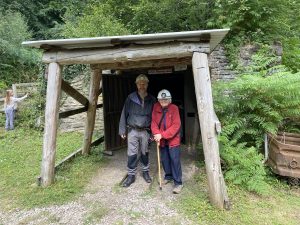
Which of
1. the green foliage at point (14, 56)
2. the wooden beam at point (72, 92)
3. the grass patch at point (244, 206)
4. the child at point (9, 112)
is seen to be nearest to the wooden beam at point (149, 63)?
the wooden beam at point (72, 92)

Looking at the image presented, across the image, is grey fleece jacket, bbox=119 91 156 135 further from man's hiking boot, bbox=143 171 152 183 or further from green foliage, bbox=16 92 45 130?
green foliage, bbox=16 92 45 130

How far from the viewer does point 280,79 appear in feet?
17.9

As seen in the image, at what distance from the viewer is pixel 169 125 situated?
16.3 feet

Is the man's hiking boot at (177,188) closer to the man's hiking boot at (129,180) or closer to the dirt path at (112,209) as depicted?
the dirt path at (112,209)

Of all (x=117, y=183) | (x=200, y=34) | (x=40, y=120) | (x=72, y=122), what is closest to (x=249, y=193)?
(x=117, y=183)

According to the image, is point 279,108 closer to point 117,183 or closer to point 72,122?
point 117,183

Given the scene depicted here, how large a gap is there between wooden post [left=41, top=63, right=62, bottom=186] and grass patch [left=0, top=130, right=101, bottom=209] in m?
0.27

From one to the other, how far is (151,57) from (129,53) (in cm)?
Result: 35

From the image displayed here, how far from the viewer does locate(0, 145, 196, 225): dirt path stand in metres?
4.11

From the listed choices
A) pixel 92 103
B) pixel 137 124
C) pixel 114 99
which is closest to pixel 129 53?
pixel 137 124

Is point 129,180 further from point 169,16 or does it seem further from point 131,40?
point 169,16

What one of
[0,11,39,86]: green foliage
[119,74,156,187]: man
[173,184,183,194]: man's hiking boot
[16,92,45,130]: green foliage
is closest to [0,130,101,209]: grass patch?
[119,74,156,187]: man

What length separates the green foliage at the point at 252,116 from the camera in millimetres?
5215

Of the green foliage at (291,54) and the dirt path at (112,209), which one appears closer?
the dirt path at (112,209)
